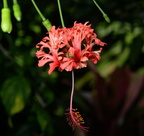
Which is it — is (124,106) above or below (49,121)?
below

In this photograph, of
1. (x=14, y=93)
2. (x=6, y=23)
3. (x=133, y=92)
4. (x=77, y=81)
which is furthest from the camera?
(x=77, y=81)

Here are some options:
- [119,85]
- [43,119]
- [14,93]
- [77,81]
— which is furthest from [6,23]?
[77,81]

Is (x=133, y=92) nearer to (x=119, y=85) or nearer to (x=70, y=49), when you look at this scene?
(x=119, y=85)

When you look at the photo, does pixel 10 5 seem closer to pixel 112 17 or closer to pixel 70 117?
pixel 70 117


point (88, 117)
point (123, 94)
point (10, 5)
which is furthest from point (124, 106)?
point (10, 5)

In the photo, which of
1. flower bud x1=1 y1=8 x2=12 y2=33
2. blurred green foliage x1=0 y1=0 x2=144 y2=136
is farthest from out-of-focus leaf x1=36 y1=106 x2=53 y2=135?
flower bud x1=1 y1=8 x2=12 y2=33

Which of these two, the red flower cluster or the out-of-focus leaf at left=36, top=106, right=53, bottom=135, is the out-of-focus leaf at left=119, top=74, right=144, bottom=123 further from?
the red flower cluster

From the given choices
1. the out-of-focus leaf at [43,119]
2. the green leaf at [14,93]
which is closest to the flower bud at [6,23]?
the green leaf at [14,93]
